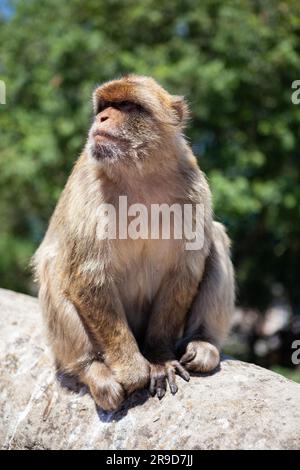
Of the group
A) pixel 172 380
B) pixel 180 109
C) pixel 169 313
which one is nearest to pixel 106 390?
pixel 172 380

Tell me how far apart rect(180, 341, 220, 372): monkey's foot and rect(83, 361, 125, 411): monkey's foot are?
0.54 meters

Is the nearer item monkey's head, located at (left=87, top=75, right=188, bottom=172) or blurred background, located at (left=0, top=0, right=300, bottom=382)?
monkey's head, located at (left=87, top=75, right=188, bottom=172)

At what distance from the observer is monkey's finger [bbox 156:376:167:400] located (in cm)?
450

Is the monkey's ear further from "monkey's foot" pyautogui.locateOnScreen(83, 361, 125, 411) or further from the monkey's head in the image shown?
"monkey's foot" pyautogui.locateOnScreen(83, 361, 125, 411)

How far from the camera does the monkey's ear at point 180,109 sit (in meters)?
5.36

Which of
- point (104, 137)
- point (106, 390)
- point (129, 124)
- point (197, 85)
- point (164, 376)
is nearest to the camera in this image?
point (106, 390)

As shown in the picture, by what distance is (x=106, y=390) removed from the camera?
4480 mm

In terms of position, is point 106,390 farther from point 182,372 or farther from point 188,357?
point 188,357

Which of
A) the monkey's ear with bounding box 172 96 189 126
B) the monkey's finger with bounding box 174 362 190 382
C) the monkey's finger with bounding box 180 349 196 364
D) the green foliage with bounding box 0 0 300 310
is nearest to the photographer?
the monkey's finger with bounding box 174 362 190 382

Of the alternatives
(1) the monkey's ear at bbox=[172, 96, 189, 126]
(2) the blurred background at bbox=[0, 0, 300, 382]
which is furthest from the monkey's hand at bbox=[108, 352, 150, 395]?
(2) the blurred background at bbox=[0, 0, 300, 382]

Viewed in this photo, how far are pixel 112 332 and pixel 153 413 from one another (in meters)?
0.63

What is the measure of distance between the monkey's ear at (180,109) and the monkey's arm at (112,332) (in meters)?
1.54

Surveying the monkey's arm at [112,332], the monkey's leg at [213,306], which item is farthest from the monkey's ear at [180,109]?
the monkey's arm at [112,332]

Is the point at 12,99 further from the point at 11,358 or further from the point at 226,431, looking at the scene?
the point at 226,431
